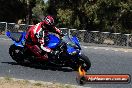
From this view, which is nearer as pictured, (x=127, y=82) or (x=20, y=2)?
(x=127, y=82)

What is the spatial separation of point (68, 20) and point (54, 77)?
18.7 metres

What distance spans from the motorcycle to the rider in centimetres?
16

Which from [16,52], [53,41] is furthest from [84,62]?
[16,52]

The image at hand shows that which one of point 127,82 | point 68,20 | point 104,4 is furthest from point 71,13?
point 127,82

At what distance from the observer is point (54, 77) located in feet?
43.3

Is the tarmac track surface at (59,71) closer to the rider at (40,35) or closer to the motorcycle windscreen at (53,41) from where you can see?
the rider at (40,35)

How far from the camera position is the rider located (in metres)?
14.5

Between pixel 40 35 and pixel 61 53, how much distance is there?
0.90m

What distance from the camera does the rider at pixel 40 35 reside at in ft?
47.4

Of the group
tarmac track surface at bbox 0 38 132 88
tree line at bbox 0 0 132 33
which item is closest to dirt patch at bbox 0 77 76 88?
tarmac track surface at bbox 0 38 132 88

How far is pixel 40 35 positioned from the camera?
14.5m

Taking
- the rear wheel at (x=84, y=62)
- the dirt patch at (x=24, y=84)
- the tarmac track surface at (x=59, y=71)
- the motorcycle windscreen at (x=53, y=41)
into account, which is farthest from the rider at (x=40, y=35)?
the dirt patch at (x=24, y=84)

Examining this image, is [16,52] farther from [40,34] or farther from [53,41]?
[53,41]

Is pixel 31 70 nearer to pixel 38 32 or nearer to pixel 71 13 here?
pixel 38 32
